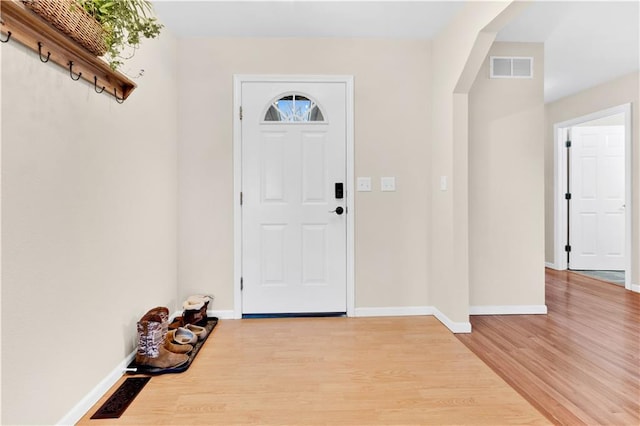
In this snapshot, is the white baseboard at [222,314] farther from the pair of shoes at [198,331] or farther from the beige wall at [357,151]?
the pair of shoes at [198,331]

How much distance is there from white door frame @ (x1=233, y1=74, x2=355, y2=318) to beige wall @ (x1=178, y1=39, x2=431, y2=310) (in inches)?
1.7

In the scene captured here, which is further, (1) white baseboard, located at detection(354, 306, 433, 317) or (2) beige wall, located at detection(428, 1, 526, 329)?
(1) white baseboard, located at detection(354, 306, 433, 317)

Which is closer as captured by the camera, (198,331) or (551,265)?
(198,331)

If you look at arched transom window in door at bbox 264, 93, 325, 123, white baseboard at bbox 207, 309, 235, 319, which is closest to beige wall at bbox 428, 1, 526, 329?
arched transom window in door at bbox 264, 93, 325, 123

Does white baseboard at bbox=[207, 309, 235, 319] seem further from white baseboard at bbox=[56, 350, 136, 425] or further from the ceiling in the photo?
the ceiling

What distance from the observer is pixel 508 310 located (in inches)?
118

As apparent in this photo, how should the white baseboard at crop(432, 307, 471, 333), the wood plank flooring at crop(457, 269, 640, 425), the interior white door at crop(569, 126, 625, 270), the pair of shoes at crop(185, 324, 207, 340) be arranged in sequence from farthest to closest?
the interior white door at crop(569, 126, 625, 270) → the white baseboard at crop(432, 307, 471, 333) → the pair of shoes at crop(185, 324, 207, 340) → the wood plank flooring at crop(457, 269, 640, 425)


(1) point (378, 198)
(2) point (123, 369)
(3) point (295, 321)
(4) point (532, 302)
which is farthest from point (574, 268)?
(2) point (123, 369)

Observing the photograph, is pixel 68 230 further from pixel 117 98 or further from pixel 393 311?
pixel 393 311

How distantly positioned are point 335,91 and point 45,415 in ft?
8.76

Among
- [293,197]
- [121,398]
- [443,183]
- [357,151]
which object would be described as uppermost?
[357,151]

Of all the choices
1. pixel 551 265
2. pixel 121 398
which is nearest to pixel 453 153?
pixel 121 398

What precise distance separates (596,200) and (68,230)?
5.84 metres

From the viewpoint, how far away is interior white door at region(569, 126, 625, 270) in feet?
15.4
